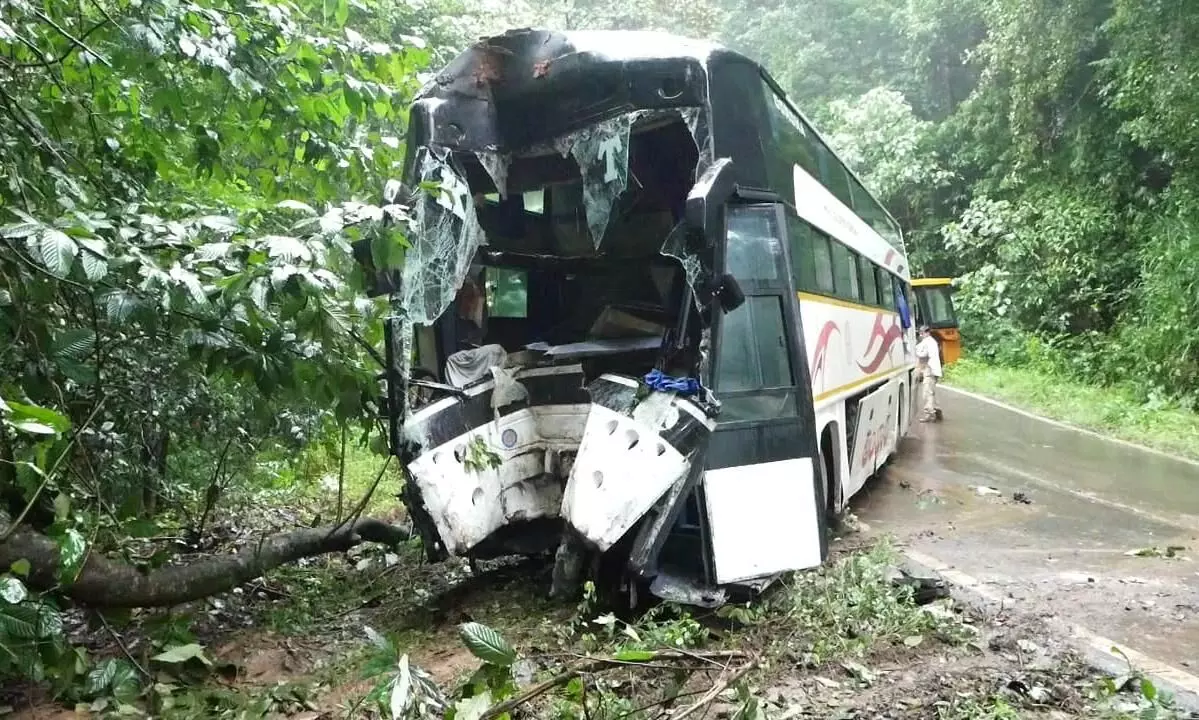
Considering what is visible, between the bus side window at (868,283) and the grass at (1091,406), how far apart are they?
200 inches

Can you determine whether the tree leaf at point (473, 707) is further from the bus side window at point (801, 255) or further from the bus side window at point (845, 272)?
the bus side window at point (845, 272)

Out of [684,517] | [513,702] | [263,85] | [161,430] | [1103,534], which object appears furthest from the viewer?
[1103,534]

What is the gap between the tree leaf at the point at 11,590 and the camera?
2869mm

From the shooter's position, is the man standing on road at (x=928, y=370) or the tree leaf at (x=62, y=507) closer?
the tree leaf at (x=62, y=507)

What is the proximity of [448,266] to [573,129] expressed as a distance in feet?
3.73

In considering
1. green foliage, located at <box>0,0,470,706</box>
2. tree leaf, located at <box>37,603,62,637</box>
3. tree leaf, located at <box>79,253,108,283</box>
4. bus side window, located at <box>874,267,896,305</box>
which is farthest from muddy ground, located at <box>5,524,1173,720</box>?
bus side window, located at <box>874,267,896,305</box>

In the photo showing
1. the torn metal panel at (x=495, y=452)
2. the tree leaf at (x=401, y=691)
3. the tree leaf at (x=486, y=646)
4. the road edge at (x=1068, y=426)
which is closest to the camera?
the tree leaf at (x=401, y=691)

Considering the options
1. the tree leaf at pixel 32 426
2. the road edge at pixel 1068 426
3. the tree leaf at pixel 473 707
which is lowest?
the road edge at pixel 1068 426

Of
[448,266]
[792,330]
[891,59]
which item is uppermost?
[891,59]

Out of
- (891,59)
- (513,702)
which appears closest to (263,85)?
(513,702)

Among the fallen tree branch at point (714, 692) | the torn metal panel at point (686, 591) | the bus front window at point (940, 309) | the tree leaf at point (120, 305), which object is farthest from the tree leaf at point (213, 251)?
the bus front window at point (940, 309)

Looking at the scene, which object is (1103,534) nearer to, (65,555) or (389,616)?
(389,616)

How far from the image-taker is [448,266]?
18.0 feet

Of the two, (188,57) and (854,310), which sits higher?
(188,57)
